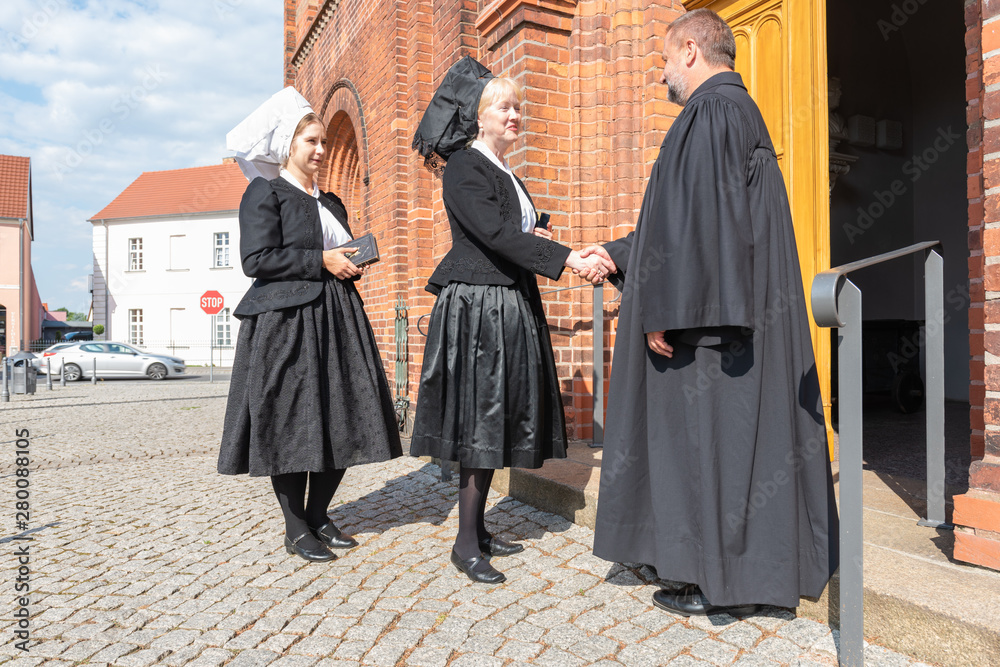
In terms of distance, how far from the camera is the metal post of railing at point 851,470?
5.74ft

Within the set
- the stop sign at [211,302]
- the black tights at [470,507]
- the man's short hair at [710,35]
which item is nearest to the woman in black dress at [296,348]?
the black tights at [470,507]

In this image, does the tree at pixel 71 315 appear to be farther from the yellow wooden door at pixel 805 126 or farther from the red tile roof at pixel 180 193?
the yellow wooden door at pixel 805 126

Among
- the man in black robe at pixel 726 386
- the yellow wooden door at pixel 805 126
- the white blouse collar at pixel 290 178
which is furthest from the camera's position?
the yellow wooden door at pixel 805 126

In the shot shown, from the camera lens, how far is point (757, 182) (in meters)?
2.21

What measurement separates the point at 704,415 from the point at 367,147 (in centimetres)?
673

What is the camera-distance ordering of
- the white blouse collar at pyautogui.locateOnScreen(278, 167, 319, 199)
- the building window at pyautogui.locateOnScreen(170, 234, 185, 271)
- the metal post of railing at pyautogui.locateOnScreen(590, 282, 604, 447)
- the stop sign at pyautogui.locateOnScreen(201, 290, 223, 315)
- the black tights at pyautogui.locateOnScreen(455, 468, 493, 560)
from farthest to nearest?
the building window at pyautogui.locateOnScreen(170, 234, 185, 271) < the stop sign at pyautogui.locateOnScreen(201, 290, 223, 315) < the metal post of railing at pyautogui.locateOnScreen(590, 282, 604, 447) < the white blouse collar at pyautogui.locateOnScreen(278, 167, 319, 199) < the black tights at pyautogui.locateOnScreen(455, 468, 493, 560)

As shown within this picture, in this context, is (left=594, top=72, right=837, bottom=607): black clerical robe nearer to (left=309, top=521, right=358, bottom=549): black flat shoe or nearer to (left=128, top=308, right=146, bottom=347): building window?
(left=309, top=521, right=358, bottom=549): black flat shoe

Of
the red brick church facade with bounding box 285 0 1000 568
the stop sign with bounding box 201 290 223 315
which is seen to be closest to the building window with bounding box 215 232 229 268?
the stop sign with bounding box 201 290 223 315

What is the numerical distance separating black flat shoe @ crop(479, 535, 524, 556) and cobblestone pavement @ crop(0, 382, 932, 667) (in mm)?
58

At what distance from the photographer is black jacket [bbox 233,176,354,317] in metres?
2.97

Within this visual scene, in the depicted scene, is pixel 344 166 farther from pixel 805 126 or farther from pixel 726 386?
pixel 726 386

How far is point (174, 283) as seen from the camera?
33281mm

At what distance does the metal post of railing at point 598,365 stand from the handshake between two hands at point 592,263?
1.64 meters

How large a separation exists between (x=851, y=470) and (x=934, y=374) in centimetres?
114
